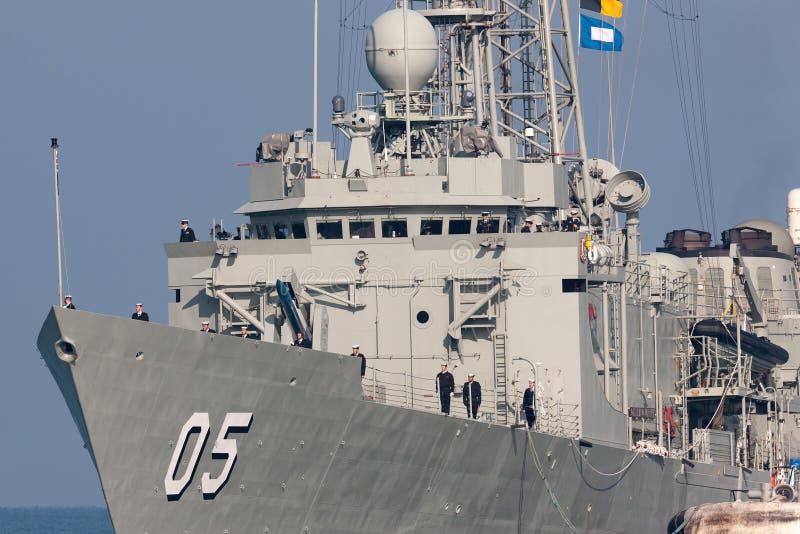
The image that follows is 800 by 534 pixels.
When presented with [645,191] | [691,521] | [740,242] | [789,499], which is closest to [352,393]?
[691,521]

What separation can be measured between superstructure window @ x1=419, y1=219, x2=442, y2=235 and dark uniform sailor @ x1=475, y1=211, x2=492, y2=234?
0.64 meters

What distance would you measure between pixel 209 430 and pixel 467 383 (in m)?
5.22

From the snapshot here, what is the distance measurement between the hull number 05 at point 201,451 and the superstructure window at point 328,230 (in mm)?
6559

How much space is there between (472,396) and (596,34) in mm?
15842

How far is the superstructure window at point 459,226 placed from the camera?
29594 millimetres

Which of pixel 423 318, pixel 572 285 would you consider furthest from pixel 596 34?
pixel 423 318

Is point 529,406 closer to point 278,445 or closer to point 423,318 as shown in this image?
point 423,318

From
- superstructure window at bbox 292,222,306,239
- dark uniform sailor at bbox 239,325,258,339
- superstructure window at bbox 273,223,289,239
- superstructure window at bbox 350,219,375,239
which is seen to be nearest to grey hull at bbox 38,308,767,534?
dark uniform sailor at bbox 239,325,258,339

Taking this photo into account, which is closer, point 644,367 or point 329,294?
point 329,294

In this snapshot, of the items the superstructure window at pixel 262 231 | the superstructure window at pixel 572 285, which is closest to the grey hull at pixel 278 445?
the superstructure window at pixel 572 285

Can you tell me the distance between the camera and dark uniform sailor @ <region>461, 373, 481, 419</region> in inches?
1055

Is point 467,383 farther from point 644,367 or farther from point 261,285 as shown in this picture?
point 644,367

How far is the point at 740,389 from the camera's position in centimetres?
3622

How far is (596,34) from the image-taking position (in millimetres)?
40562
